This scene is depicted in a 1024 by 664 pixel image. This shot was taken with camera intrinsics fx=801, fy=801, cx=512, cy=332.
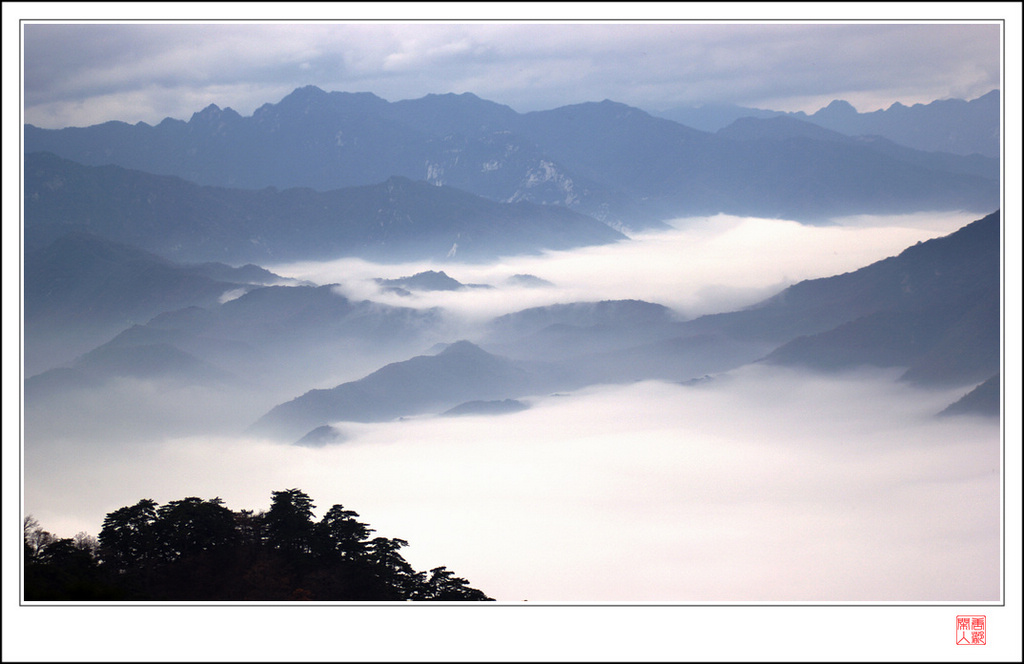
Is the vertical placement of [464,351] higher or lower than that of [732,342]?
lower

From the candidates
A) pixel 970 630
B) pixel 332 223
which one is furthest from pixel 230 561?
pixel 332 223

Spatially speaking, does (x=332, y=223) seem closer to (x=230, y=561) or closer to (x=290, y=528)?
(x=290, y=528)

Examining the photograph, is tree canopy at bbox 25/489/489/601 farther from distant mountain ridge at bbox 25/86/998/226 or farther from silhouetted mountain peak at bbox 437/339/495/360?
silhouetted mountain peak at bbox 437/339/495/360

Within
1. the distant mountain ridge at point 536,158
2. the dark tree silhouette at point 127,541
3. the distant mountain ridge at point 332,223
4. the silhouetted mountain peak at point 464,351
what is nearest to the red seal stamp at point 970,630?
the dark tree silhouette at point 127,541

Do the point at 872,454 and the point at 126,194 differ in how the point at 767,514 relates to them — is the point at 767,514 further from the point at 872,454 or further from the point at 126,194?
the point at 126,194

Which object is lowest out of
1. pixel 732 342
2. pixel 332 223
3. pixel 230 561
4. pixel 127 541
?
pixel 230 561

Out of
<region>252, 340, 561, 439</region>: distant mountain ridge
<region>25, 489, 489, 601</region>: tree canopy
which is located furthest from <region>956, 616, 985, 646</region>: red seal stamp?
<region>252, 340, 561, 439</region>: distant mountain ridge

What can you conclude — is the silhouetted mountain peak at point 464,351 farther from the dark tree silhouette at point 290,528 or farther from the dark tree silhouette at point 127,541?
the dark tree silhouette at point 127,541
